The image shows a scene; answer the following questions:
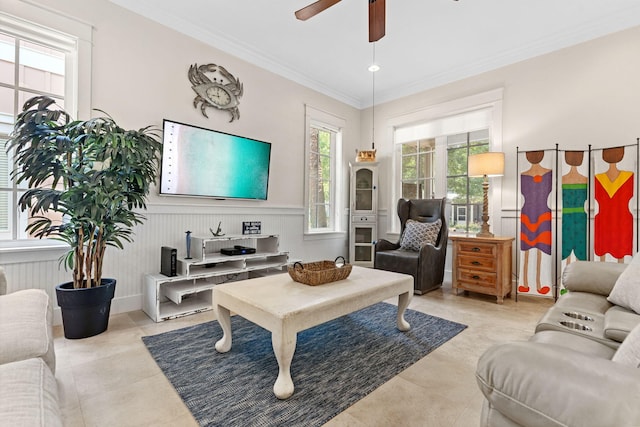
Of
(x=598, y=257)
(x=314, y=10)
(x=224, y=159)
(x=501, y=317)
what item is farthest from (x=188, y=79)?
(x=598, y=257)

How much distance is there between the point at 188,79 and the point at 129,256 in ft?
6.22

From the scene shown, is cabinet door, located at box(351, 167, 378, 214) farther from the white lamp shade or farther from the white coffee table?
the white coffee table

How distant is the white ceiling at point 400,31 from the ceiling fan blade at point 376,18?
0.91 meters

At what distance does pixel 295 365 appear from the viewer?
74.6 inches

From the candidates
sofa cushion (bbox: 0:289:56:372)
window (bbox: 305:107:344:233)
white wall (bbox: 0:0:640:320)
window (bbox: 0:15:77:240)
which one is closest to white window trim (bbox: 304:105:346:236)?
window (bbox: 305:107:344:233)

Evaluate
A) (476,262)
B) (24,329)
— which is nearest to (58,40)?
(24,329)

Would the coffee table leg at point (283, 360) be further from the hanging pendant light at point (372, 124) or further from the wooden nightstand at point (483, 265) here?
the hanging pendant light at point (372, 124)

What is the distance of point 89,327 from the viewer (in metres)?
2.26

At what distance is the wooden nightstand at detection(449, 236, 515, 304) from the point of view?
10.6 ft

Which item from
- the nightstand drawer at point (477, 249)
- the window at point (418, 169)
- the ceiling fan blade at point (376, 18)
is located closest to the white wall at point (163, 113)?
the window at point (418, 169)

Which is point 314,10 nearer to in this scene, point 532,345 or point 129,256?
point 532,345

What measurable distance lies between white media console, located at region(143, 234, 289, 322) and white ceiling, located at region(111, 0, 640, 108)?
2.14 m

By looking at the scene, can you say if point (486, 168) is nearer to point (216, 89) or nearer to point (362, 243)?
point (362, 243)

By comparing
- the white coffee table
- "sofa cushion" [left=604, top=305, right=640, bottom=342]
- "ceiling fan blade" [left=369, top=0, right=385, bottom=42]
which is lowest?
the white coffee table
